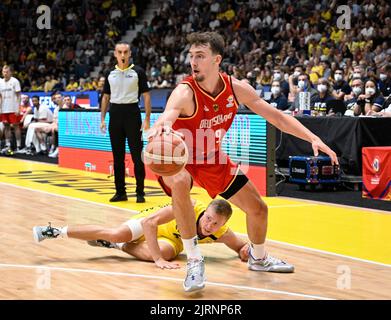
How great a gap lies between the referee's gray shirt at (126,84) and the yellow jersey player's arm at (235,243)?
12.7 feet

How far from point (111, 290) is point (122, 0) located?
2615 centimetres

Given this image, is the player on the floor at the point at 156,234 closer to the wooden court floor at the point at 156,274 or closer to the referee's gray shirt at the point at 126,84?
the wooden court floor at the point at 156,274

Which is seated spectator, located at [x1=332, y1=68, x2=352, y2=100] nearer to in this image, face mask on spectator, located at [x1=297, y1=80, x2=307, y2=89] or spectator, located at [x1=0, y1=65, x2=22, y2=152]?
face mask on spectator, located at [x1=297, y1=80, x2=307, y2=89]

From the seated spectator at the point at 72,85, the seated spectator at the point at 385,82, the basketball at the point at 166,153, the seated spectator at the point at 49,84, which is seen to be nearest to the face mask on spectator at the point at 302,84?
the seated spectator at the point at 385,82

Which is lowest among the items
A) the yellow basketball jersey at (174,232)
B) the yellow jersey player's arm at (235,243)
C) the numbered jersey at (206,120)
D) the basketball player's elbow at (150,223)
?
the yellow jersey player's arm at (235,243)

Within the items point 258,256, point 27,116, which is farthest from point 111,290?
point 27,116

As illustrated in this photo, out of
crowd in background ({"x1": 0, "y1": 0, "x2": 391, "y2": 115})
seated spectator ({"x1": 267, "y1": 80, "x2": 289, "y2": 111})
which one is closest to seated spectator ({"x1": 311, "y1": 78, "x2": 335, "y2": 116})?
crowd in background ({"x1": 0, "y1": 0, "x2": 391, "y2": 115})

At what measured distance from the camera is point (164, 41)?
1000 inches

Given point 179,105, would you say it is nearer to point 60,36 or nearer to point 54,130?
point 54,130

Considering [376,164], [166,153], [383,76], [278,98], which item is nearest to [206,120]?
[166,153]

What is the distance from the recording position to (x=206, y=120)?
5.27 m

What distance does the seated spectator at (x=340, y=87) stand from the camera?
13693mm

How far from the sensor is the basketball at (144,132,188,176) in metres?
4.66

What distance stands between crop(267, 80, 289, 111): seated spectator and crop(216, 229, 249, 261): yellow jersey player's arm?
7932 millimetres
